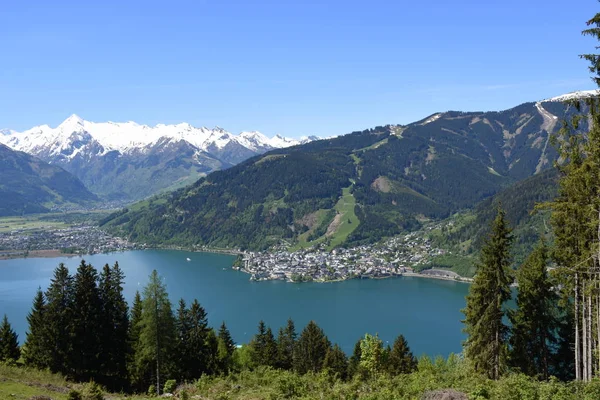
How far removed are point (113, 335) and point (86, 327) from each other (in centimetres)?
169

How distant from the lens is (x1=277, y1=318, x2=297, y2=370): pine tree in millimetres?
40381

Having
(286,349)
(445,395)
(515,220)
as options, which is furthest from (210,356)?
(515,220)

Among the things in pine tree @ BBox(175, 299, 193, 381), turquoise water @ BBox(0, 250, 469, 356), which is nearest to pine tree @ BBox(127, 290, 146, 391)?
pine tree @ BBox(175, 299, 193, 381)

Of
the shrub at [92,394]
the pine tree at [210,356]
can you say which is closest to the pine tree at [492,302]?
the shrub at [92,394]

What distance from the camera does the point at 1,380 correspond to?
57.2 ft

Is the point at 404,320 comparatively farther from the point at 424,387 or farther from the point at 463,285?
the point at 424,387

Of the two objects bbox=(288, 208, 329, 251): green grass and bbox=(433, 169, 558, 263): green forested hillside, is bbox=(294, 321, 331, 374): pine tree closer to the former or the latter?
bbox=(433, 169, 558, 263): green forested hillside

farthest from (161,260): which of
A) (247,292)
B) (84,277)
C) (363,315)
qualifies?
(84,277)

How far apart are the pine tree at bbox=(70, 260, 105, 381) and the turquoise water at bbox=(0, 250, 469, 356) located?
4367 cm

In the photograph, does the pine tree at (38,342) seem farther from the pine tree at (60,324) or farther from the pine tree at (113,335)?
the pine tree at (113,335)

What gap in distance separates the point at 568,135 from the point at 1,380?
22.2 metres

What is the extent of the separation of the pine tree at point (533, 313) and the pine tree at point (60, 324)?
74.6 ft

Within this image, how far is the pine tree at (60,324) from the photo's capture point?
25.5 metres

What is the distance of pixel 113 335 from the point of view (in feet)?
90.6
